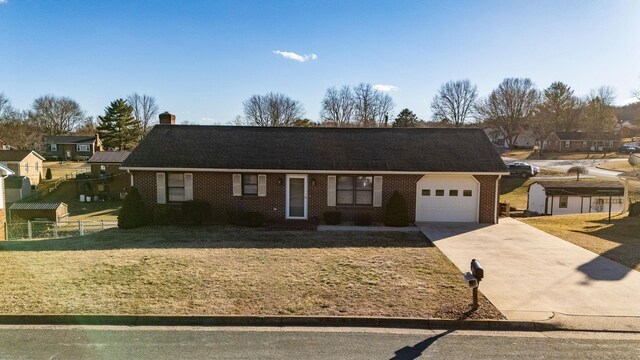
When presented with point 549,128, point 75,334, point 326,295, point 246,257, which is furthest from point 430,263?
point 549,128

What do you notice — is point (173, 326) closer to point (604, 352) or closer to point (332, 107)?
point (604, 352)

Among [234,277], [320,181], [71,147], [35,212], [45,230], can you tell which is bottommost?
[45,230]

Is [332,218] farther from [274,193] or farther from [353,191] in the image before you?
[274,193]

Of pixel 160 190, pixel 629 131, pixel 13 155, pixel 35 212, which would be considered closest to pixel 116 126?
pixel 13 155

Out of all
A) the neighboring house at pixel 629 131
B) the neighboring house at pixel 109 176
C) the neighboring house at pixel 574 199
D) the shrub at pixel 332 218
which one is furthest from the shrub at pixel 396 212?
the neighboring house at pixel 629 131

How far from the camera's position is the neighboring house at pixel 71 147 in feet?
246

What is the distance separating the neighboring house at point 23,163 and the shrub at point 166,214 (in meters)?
39.0

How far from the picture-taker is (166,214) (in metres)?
18.5

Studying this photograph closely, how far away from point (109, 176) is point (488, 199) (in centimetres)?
4104

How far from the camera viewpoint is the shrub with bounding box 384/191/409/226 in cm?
1802

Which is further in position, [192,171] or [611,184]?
[611,184]

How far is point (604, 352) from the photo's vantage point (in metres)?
6.82

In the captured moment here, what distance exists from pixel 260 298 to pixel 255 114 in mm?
76677

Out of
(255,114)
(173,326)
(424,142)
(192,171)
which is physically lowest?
(173,326)
